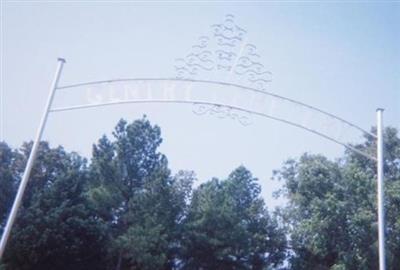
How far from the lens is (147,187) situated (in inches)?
1171

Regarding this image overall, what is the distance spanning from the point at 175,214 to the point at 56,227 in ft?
24.4

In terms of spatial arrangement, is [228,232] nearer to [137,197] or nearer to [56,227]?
[137,197]

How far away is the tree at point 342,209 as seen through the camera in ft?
83.0

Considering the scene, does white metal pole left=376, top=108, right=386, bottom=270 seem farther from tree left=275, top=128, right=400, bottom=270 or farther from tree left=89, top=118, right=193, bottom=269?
tree left=89, top=118, right=193, bottom=269

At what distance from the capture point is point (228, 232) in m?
31.1

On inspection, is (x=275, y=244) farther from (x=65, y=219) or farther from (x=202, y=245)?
(x=65, y=219)

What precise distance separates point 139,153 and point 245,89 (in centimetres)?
2382

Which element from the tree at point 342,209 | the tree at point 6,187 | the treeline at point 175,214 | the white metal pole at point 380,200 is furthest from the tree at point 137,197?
the white metal pole at point 380,200

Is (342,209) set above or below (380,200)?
above

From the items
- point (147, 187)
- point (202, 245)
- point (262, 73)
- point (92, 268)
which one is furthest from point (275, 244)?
point (262, 73)

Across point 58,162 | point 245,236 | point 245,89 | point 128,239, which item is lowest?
point 245,89

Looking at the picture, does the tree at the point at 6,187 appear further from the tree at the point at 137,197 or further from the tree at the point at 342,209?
the tree at the point at 342,209

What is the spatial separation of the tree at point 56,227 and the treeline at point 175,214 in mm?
59

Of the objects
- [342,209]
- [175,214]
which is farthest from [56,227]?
[342,209]
